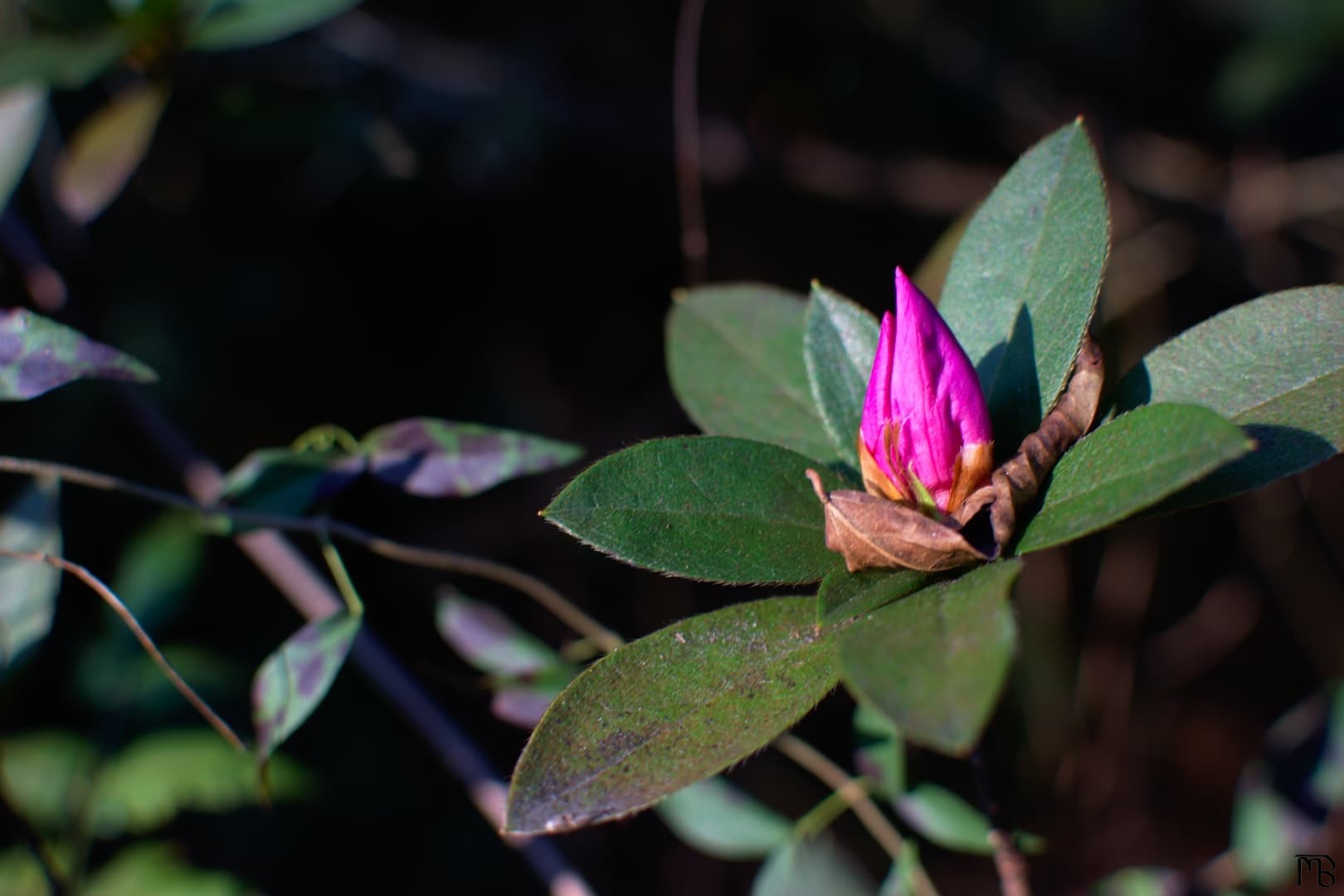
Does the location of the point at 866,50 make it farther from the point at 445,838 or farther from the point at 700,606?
the point at 445,838

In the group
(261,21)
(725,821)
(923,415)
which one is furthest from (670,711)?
(261,21)

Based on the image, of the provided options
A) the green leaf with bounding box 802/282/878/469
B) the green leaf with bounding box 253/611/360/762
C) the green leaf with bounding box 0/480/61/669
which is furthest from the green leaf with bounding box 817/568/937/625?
the green leaf with bounding box 0/480/61/669

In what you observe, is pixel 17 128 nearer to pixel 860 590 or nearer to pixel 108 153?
pixel 108 153

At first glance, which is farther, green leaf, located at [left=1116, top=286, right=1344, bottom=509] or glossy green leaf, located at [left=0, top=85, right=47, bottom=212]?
glossy green leaf, located at [left=0, top=85, right=47, bottom=212]

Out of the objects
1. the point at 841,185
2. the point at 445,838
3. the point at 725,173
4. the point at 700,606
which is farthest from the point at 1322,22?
the point at 445,838

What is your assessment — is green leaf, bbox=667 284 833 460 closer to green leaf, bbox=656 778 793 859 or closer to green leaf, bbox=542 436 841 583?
green leaf, bbox=542 436 841 583
